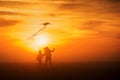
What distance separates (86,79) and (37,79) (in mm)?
3519

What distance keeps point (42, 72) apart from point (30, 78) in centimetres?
333

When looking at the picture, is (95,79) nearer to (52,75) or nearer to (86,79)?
(86,79)

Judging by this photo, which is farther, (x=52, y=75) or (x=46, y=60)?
(x=46, y=60)

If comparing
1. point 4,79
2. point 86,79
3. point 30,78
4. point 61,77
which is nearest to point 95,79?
point 86,79

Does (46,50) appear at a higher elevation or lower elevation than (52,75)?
higher

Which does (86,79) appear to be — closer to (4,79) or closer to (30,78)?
(30,78)

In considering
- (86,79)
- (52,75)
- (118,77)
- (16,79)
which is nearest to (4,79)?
(16,79)

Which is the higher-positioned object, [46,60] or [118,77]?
[46,60]

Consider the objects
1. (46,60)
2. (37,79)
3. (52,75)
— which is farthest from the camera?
(46,60)

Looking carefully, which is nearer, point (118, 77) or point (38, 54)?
point (118, 77)

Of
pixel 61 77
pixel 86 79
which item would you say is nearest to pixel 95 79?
pixel 86 79

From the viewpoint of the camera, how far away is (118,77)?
31891 millimetres

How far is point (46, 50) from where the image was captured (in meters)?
34.4

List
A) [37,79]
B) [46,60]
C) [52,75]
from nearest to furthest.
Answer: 1. [37,79]
2. [52,75]
3. [46,60]
